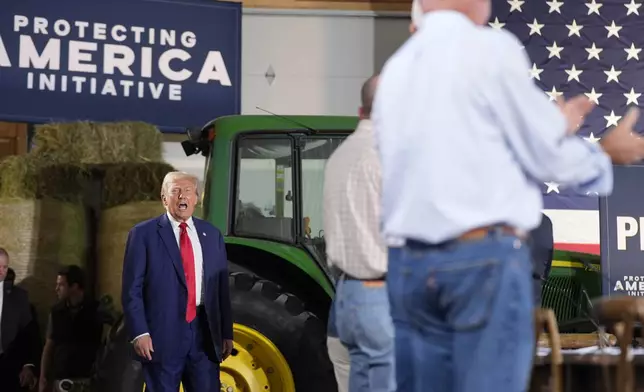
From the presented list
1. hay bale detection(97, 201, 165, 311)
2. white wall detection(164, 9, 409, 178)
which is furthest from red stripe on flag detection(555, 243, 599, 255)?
white wall detection(164, 9, 409, 178)

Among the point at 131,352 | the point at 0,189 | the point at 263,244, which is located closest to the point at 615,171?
the point at 263,244

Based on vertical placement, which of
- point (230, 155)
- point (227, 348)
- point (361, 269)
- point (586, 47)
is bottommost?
point (227, 348)

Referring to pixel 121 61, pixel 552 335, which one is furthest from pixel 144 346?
pixel 121 61

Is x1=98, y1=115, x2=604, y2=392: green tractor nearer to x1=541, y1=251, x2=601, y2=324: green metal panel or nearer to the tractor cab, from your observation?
the tractor cab

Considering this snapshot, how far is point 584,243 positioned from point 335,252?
4744mm

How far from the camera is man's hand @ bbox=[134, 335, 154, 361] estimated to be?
4324 mm

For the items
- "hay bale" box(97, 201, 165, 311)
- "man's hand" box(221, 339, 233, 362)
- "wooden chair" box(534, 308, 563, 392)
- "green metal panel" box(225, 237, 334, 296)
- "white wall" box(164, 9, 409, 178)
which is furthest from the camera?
"white wall" box(164, 9, 409, 178)

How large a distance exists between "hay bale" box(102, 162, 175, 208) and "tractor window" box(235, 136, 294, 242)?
1.75 m

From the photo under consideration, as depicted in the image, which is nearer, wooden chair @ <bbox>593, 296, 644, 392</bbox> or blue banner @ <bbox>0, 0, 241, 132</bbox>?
wooden chair @ <bbox>593, 296, 644, 392</bbox>

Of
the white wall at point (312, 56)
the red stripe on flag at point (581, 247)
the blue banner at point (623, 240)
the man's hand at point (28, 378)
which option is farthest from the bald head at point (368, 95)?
the white wall at point (312, 56)

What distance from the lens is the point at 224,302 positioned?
178 inches

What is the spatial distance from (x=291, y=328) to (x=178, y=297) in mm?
656

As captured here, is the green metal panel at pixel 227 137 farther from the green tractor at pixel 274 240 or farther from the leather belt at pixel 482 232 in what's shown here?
the leather belt at pixel 482 232

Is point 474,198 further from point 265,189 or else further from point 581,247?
point 581,247
